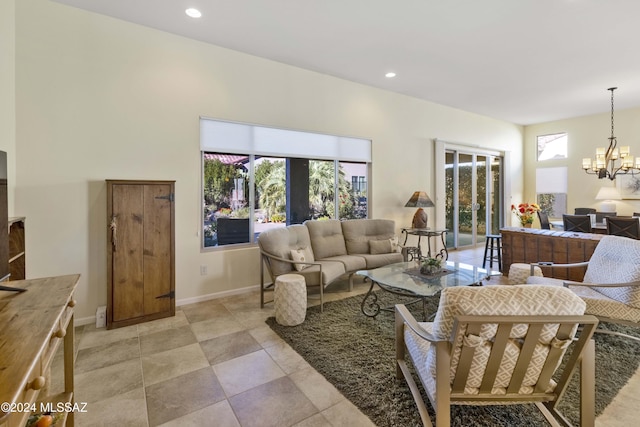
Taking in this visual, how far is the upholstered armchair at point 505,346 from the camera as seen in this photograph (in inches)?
53.6

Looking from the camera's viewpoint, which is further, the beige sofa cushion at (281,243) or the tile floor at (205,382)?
the beige sofa cushion at (281,243)

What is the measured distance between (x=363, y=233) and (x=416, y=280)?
173 cm

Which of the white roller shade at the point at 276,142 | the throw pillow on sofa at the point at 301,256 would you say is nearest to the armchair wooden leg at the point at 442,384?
the throw pillow on sofa at the point at 301,256

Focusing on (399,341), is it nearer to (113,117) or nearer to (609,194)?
(113,117)

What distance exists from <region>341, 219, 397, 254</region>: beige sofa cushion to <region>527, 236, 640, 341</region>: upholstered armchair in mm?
2257

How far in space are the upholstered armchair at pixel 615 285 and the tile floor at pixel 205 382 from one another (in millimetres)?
522

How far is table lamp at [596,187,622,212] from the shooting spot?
6.33 meters

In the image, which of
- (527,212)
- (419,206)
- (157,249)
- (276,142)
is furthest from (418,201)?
(157,249)

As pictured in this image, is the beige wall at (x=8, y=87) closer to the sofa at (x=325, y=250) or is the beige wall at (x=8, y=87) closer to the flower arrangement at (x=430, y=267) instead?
the sofa at (x=325, y=250)

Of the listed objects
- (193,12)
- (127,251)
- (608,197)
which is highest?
(193,12)

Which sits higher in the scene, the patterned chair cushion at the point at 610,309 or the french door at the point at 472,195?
the french door at the point at 472,195

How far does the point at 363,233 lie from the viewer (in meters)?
4.80

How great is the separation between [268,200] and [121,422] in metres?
3.12

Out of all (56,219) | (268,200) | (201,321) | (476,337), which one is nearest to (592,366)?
(476,337)
